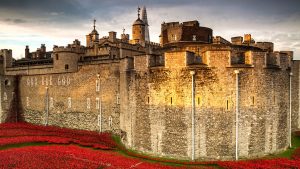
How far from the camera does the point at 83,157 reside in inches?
938

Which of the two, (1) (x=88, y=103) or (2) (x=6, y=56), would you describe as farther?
(2) (x=6, y=56)

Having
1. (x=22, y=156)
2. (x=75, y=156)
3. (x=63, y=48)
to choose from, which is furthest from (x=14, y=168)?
(x=63, y=48)

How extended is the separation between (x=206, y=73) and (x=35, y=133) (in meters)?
20.2

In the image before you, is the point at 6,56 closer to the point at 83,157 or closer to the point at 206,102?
the point at 83,157

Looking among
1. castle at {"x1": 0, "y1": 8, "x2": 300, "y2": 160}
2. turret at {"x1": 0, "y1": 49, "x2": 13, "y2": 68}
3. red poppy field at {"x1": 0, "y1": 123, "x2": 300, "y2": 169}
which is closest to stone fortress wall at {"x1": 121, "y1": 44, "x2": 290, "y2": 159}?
castle at {"x1": 0, "y1": 8, "x2": 300, "y2": 160}

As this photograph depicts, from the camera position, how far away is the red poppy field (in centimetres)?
2147

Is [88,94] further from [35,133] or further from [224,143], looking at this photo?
[224,143]

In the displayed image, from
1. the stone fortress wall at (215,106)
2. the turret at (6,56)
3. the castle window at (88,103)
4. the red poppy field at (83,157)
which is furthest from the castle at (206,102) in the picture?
the turret at (6,56)

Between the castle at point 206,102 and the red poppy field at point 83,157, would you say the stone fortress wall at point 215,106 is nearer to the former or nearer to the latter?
the castle at point 206,102

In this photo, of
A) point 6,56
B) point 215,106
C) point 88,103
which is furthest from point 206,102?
point 6,56

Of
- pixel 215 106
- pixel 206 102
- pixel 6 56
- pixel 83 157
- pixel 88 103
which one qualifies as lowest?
pixel 83 157

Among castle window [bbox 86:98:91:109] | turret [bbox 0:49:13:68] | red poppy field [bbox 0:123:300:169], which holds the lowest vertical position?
red poppy field [bbox 0:123:300:169]

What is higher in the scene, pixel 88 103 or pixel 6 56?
pixel 6 56

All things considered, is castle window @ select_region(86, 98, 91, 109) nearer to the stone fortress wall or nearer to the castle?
the castle
